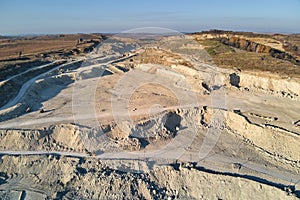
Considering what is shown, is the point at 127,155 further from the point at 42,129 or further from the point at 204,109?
the point at 204,109

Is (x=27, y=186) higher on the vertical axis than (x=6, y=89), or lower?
lower

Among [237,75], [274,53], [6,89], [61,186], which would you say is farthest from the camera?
[274,53]

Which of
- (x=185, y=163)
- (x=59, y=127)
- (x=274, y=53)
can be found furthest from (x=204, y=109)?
(x=274, y=53)

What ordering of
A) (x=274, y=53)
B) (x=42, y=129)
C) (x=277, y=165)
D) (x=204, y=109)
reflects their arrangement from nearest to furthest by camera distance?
(x=277, y=165), (x=42, y=129), (x=204, y=109), (x=274, y=53)

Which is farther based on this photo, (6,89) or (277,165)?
(6,89)

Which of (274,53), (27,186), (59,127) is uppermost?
(274,53)

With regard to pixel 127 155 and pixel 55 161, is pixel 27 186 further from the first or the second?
pixel 127 155
